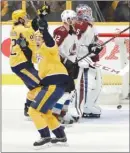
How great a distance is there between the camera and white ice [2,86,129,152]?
5.61m


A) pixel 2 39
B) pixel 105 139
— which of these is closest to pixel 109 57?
pixel 2 39

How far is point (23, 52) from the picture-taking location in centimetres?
697

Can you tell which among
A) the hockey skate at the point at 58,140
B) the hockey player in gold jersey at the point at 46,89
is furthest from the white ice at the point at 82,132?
the hockey player in gold jersey at the point at 46,89

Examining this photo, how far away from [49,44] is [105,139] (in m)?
1.08

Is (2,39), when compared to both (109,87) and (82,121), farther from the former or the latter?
(82,121)

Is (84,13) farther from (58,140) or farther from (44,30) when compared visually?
(58,140)

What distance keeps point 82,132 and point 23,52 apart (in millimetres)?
1102

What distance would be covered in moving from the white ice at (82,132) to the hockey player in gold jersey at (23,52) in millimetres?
447

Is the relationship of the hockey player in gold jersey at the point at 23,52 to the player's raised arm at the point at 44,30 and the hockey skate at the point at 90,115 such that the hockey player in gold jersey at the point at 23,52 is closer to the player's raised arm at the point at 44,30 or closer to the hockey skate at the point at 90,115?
the hockey skate at the point at 90,115

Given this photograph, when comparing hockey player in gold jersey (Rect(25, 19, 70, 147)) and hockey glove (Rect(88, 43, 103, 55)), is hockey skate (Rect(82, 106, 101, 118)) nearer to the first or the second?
hockey glove (Rect(88, 43, 103, 55))

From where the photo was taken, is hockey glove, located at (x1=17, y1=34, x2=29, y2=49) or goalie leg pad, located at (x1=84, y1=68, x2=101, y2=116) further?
goalie leg pad, located at (x1=84, y1=68, x2=101, y2=116)

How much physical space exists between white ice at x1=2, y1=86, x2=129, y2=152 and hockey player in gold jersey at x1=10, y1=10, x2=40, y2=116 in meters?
0.45

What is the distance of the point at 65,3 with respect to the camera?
32.1 ft

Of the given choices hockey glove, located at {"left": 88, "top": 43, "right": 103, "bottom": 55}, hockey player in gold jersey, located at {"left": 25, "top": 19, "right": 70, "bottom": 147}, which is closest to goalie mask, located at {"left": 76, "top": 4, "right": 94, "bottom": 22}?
hockey glove, located at {"left": 88, "top": 43, "right": 103, "bottom": 55}
